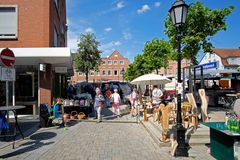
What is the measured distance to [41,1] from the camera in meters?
13.7

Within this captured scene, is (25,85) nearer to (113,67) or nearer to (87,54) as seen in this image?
(87,54)

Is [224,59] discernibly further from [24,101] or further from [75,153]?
[75,153]

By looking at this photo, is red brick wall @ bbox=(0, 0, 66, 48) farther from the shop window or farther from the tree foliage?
the tree foliage

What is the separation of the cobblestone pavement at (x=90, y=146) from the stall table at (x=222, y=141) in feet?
1.27

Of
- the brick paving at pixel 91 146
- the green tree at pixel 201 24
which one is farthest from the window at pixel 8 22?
the green tree at pixel 201 24

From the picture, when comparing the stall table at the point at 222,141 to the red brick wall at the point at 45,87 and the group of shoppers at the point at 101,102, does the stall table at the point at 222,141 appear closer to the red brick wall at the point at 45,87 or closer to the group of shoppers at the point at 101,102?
the group of shoppers at the point at 101,102

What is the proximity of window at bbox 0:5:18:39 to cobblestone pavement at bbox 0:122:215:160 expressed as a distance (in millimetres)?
6235

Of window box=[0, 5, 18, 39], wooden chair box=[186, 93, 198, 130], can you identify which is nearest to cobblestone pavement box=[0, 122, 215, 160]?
wooden chair box=[186, 93, 198, 130]

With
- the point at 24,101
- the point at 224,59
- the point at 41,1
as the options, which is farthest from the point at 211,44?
the point at 224,59

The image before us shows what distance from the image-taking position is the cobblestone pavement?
6.60 m

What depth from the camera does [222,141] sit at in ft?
19.3

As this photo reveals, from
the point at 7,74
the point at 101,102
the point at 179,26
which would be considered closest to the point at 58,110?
the point at 101,102

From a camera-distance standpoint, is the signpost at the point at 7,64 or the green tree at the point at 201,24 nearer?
the signpost at the point at 7,64

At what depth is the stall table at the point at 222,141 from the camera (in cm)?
545
